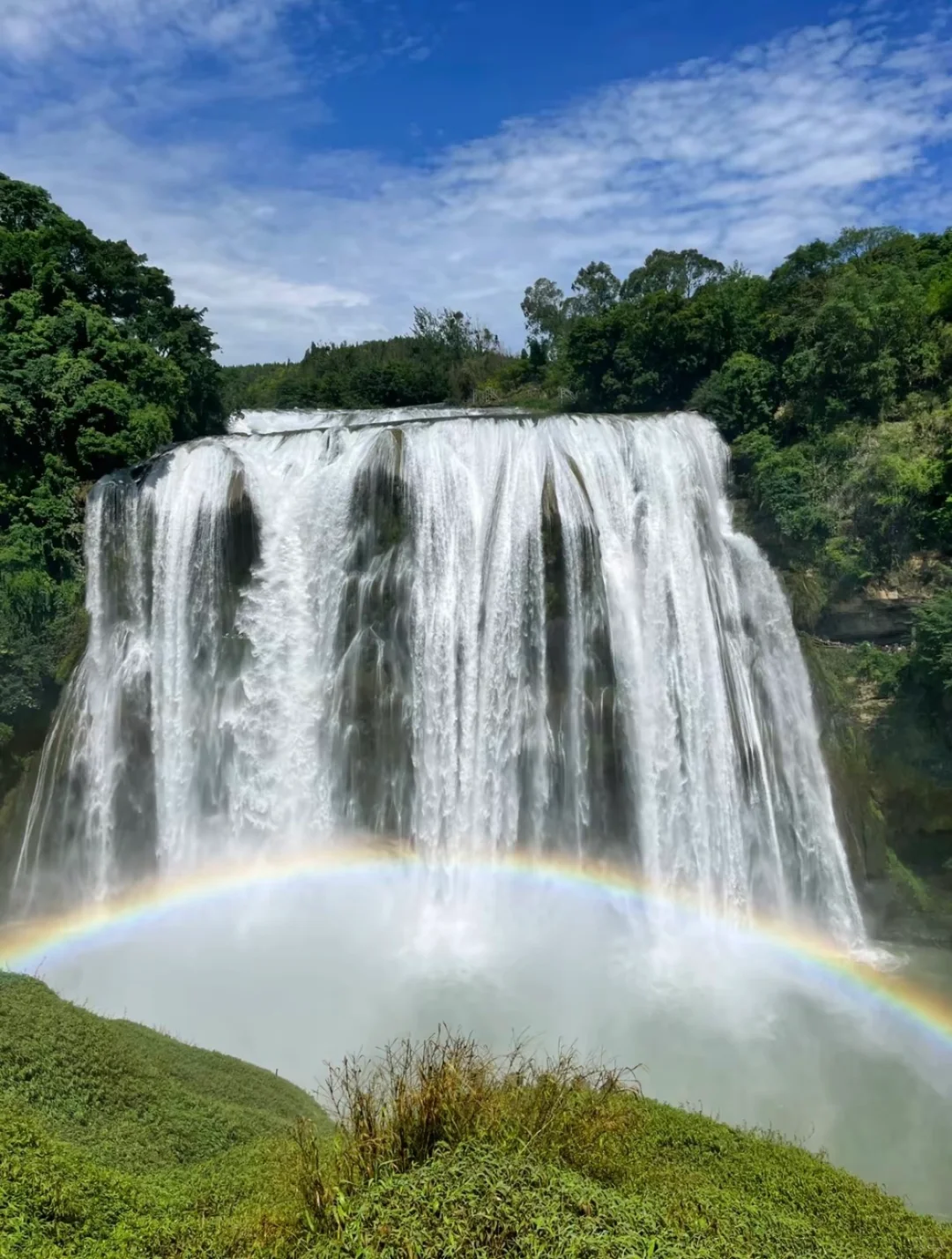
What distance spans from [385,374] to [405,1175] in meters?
38.6

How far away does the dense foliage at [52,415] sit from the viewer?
17250 millimetres

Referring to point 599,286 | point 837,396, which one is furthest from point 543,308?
point 837,396

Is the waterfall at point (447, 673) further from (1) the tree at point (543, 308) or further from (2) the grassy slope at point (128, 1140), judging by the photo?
(1) the tree at point (543, 308)

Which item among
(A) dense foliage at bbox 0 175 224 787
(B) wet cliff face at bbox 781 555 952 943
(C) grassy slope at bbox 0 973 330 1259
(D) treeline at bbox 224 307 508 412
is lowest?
(C) grassy slope at bbox 0 973 330 1259

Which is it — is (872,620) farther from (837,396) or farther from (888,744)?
(837,396)

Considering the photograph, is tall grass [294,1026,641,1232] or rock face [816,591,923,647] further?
rock face [816,591,923,647]

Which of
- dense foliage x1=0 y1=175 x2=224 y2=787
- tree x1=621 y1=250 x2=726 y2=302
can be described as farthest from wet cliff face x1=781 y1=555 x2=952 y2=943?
tree x1=621 y1=250 x2=726 y2=302

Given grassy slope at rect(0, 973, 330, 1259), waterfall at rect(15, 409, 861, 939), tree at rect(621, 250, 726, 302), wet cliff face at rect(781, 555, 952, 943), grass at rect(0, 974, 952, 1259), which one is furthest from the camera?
tree at rect(621, 250, 726, 302)

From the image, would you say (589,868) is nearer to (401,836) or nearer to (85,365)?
(401,836)

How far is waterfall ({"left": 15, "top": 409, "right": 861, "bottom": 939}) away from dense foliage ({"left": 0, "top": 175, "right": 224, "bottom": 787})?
87 cm

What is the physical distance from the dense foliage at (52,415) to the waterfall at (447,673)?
2.87 ft

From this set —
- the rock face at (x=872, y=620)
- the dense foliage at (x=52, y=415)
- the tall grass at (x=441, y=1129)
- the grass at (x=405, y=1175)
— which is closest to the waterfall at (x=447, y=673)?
the dense foliage at (x=52, y=415)

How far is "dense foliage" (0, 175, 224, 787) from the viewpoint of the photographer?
56.6 feet

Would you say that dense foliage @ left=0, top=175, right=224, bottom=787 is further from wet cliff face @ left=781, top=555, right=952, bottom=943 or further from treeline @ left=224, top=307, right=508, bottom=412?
wet cliff face @ left=781, top=555, right=952, bottom=943
